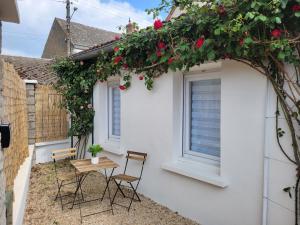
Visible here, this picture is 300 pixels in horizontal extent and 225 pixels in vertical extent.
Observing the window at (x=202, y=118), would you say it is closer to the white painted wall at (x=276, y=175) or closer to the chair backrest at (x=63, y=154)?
the white painted wall at (x=276, y=175)

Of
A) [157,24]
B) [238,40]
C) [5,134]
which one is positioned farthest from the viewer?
[157,24]

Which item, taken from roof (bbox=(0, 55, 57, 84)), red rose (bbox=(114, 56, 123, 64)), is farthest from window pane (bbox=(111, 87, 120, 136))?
roof (bbox=(0, 55, 57, 84))

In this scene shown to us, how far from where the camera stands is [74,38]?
59.9 ft

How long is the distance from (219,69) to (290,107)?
1.34m

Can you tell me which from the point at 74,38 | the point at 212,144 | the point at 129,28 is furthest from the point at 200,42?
the point at 74,38

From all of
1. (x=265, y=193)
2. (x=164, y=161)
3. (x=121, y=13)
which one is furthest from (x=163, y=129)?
(x=121, y=13)

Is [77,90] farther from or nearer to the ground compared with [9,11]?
nearer to the ground

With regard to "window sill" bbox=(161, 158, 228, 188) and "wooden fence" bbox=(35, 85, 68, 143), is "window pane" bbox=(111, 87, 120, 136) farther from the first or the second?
"window sill" bbox=(161, 158, 228, 188)

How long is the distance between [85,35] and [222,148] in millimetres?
18097

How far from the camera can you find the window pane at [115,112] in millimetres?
6893

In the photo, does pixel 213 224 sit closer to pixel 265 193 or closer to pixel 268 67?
pixel 265 193

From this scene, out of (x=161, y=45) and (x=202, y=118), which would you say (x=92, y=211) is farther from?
(x=161, y=45)

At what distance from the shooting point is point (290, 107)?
3.03 metres

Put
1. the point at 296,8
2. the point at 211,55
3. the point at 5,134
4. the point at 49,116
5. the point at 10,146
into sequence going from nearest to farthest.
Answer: the point at 5,134 < the point at 296,8 < the point at 211,55 < the point at 10,146 < the point at 49,116
